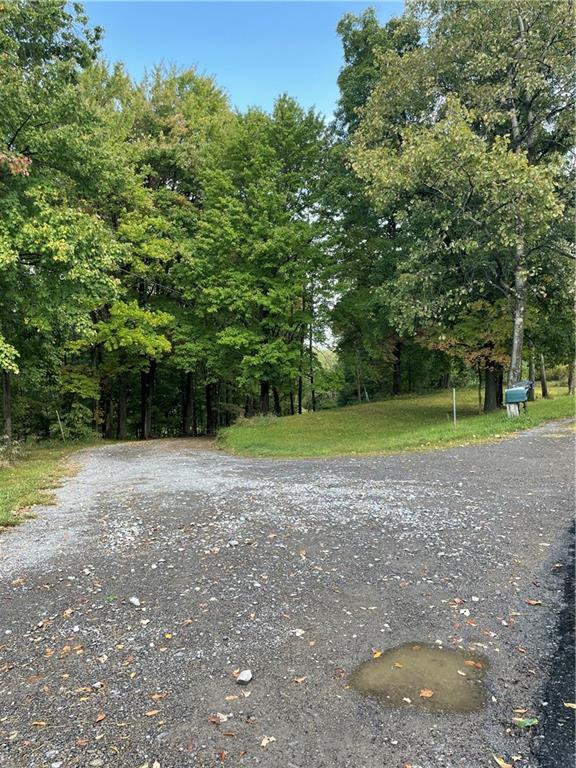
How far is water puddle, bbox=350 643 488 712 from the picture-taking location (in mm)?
2557

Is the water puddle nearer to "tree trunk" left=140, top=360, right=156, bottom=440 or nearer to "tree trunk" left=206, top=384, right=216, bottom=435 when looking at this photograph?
"tree trunk" left=140, top=360, right=156, bottom=440

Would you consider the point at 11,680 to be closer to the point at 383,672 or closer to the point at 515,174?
the point at 383,672

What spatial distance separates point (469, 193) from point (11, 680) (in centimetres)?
1298

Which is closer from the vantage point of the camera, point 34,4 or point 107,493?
point 107,493

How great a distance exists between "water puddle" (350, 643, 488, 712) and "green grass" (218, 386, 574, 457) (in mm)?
7779

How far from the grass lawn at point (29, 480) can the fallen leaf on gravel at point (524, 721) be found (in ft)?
18.6

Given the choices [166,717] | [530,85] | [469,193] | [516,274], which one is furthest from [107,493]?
[530,85]

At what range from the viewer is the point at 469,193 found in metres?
12.1

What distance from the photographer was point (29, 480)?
859 centimetres

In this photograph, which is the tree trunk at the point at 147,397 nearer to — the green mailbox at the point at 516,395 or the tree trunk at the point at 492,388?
the tree trunk at the point at 492,388

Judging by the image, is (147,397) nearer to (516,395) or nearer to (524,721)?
(516,395)

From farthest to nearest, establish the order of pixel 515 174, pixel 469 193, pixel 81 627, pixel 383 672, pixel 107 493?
pixel 469 193
pixel 515 174
pixel 107 493
pixel 81 627
pixel 383 672

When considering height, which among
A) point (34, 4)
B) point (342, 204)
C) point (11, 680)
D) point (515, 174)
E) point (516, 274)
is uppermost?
point (34, 4)

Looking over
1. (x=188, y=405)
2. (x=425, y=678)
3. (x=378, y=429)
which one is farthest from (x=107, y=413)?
(x=425, y=678)
